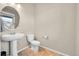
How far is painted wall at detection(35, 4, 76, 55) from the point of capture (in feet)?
5.11

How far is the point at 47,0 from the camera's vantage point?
4.94 feet

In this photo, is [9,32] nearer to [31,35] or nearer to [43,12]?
[31,35]

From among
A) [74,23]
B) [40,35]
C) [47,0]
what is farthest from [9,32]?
[74,23]

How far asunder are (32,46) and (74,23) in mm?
637

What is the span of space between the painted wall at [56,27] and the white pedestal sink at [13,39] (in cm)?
25

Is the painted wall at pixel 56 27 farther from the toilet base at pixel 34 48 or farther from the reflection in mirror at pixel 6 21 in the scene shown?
the reflection in mirror at pixel 6 21

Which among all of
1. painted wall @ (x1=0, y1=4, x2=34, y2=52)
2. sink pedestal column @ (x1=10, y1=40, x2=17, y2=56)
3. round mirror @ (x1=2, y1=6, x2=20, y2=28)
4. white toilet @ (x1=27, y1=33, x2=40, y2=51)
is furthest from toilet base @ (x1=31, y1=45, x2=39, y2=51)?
round mirror @ (x1=2, y1=6, x2=20, y2=28)

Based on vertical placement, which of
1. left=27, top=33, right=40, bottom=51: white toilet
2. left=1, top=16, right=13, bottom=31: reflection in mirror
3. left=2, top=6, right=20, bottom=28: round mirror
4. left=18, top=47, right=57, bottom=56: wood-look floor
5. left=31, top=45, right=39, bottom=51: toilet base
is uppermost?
left=2, top=6, right=20, bottom=28: round mirror

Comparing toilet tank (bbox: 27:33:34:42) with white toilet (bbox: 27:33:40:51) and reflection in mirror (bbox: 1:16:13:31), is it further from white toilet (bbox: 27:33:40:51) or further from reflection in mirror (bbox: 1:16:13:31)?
reflection in mirror (bbox: 1:16:13:31)

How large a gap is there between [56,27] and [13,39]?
60 cm

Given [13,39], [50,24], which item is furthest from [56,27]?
[13,39]

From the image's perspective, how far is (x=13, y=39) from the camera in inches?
62.5

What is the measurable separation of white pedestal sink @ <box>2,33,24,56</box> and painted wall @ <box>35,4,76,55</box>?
25 centimetres

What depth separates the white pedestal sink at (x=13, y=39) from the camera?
155 centimetres
